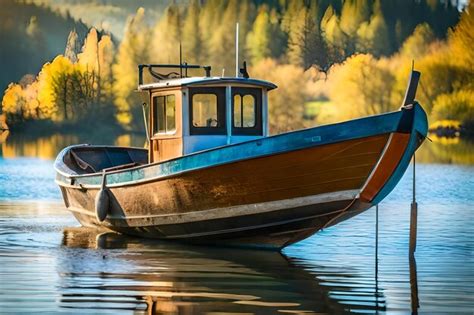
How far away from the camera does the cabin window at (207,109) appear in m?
20.5

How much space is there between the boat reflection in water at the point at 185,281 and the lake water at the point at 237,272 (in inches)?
0.6

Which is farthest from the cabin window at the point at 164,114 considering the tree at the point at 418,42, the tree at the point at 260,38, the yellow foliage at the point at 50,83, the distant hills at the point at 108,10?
the distant hills at the point at 108,10

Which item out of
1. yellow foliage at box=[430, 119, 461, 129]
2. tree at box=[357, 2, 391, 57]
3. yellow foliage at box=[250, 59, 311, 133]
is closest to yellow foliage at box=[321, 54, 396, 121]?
tree at box=[357, 2, 391, 57]

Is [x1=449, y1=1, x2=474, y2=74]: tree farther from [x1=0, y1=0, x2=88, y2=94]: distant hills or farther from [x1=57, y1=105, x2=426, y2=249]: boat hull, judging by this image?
[x1=57, y1=105, x2=426, y2=249]: boat hull

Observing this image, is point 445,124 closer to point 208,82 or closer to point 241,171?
point 208,82

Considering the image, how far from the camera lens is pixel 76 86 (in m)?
76.7

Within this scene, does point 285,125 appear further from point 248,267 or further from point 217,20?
point 248,267

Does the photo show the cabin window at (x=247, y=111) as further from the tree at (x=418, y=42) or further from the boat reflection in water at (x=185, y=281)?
the tree at (x=418, y=42)

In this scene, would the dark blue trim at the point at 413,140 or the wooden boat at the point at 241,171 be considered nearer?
the dark blue trim at the point at 413,140

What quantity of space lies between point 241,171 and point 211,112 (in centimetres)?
235

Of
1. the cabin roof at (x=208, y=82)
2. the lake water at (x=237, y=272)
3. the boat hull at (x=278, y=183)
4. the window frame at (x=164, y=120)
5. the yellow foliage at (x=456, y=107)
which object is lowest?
the yellow foliage at (x=456, y=107)

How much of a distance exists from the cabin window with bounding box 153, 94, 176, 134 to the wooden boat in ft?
0.10

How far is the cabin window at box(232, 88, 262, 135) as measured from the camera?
20.6 m

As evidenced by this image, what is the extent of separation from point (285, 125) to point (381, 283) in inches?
2320
